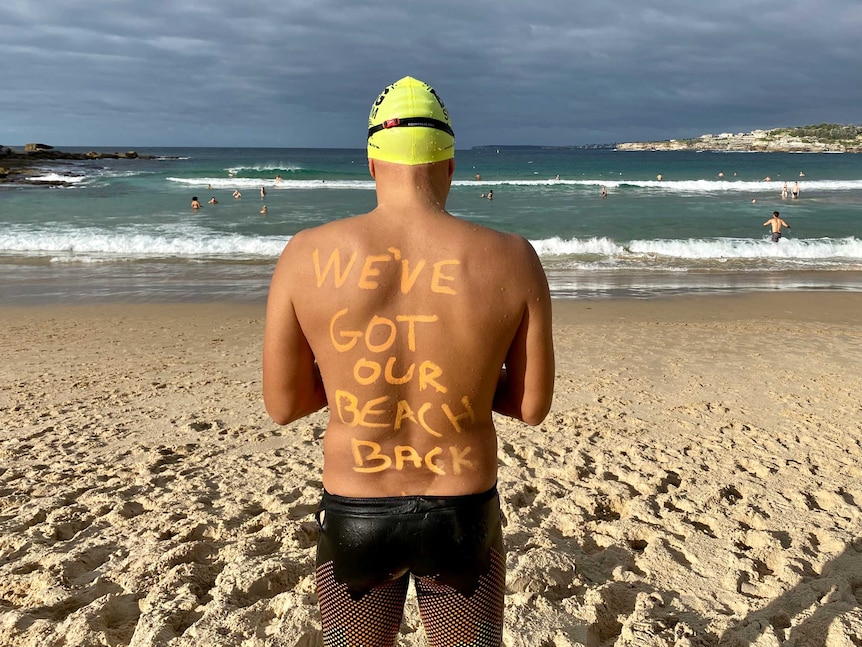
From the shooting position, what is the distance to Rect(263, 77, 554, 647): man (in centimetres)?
144

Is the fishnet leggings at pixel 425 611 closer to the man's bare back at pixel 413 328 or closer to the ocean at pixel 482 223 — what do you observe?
the man's bare back at pixel 413 328

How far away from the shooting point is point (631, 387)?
260 inches

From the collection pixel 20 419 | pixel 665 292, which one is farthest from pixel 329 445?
pixel 665 292

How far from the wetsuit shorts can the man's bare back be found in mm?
63

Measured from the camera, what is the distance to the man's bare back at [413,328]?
4.71ft

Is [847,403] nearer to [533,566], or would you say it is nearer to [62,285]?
[533,566]

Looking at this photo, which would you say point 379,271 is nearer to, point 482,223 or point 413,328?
point 413,328

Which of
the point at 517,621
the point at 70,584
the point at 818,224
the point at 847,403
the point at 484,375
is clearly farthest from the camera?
the point at 818,224

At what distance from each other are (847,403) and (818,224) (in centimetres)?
2099

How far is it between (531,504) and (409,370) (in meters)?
2.92

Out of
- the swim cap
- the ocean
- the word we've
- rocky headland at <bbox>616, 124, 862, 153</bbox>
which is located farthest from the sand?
rocky headland at <bbox>616, 124, 862, 153</bbox>

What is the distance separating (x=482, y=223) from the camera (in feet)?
80.6

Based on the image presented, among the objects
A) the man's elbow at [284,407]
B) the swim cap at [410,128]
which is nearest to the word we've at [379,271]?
the swim cap at [410,128]

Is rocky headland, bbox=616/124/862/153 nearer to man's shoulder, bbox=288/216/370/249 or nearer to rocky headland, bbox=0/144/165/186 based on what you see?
rocky headland, bbox=0/144/165/186
